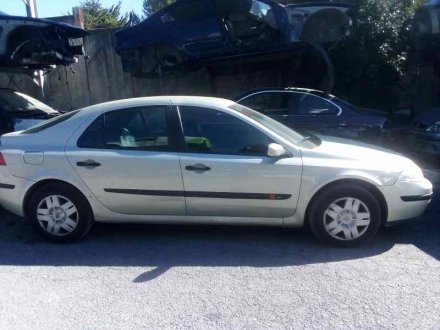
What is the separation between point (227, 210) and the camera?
552 centimetres

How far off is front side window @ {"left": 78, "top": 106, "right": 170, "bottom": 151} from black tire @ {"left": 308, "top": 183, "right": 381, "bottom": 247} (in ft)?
5.17

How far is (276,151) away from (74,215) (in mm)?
2084

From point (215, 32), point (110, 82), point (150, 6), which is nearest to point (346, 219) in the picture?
point (215, 32)

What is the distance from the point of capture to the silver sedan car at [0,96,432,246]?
5.39m

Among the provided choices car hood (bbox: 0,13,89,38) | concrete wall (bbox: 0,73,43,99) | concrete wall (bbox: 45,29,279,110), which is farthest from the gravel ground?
concrete wall (bbox: 0,73,43,99)

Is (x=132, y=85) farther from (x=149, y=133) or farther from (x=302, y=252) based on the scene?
(x=302, y=252)

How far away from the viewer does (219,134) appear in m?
5.59

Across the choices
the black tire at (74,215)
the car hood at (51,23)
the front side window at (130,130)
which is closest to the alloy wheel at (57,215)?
the black tire at (74,215)

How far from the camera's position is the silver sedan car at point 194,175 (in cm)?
539

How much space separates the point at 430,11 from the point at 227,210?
843 centimetres

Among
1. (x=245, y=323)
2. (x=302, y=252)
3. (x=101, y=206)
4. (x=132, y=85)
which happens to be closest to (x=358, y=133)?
A: (x=302, y=252)

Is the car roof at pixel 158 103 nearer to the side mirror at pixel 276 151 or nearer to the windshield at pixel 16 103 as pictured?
the side mirror at pixel 276 151

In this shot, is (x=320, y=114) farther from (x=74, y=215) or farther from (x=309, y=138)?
(x=74, y=215)

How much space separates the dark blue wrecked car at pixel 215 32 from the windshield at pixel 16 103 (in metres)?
2.05
